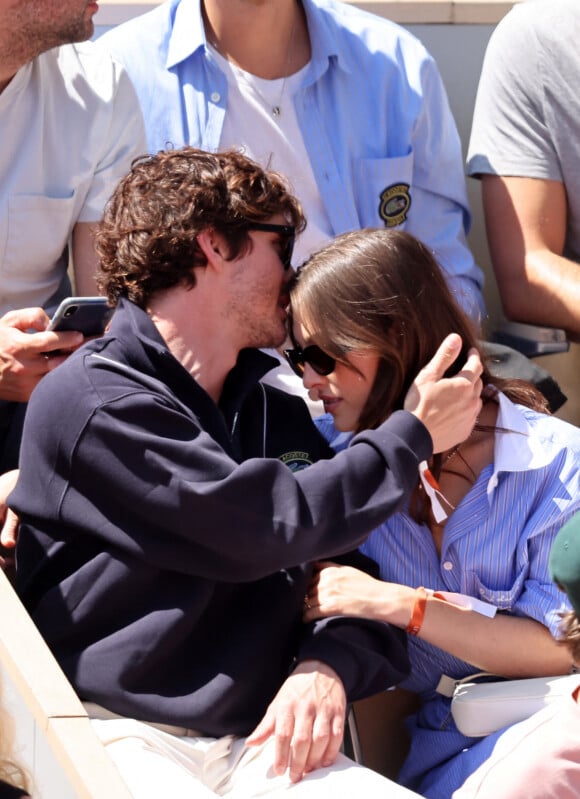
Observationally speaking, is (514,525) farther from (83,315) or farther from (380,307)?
(83,315)

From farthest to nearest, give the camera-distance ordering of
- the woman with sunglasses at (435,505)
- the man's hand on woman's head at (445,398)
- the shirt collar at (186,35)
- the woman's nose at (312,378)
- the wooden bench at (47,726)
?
1. the shirt collar at (186,35)
2. the woman's nose at (312,378)
3. the woman with sunglasses at (435,505)
4. the man's hand on woman's head at (445,398)
5. the wooden bench at (47,726)

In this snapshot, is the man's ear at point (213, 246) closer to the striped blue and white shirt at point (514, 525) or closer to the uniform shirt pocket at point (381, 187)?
the striped blue and white shirt at point (514, 525)

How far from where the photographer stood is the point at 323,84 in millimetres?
3504

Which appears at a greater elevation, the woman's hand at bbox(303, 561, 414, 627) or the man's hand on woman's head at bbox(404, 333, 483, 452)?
the man's hand on woman's head at bbox(404, 333, 483, 452)

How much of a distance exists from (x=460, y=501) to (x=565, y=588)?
50cm

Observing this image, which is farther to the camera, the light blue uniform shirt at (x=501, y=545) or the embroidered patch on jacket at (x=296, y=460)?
the embroidered patch on jacket at (x=296, y=460)

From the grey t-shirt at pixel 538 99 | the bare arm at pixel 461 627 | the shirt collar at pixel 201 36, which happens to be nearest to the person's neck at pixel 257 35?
the shirt collar at pixel 201 36

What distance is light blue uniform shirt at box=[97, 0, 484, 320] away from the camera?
11.1 feet

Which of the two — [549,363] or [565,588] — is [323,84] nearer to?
[549,363]

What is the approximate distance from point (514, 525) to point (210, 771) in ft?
2.42

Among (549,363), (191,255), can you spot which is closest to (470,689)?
(191,255)

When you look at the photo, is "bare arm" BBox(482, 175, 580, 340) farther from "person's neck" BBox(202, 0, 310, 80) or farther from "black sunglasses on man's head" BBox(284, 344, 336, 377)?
"black sunglasses on man's head" BBox(284, 344, 336, 377)

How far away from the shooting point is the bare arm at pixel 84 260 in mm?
3041

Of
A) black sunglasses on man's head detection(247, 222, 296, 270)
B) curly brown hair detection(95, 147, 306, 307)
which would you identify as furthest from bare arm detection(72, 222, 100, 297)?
black sunglasses on man's head detection(247, 222, 296, 270)
